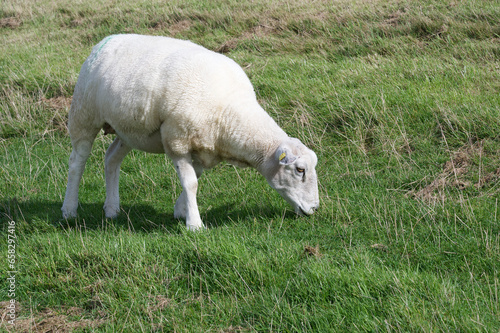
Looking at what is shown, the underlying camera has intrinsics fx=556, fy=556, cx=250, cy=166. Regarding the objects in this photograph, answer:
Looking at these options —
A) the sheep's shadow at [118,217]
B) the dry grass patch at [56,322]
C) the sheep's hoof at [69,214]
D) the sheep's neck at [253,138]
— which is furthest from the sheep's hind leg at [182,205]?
the dry grass patch at [56,322]

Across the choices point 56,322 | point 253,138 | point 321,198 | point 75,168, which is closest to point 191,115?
point 253,138

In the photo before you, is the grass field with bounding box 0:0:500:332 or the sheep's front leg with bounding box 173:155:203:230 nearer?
the grass field with bounding box 0:0:500:332

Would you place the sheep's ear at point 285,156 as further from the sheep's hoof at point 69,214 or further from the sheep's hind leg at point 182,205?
the sheep's hoof at point 69,214

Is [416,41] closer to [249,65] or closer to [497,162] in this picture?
[249,65]

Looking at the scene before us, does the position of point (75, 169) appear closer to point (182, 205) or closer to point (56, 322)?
point (182, 205)

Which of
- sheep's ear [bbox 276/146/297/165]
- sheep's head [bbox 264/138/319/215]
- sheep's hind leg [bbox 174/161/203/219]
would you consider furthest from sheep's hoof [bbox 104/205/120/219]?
sheep's ear [bbox 276/146/297/165]

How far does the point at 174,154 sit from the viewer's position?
5.58 metres

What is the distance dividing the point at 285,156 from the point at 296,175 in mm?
242

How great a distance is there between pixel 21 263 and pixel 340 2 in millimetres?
9230

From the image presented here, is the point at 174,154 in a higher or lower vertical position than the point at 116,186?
higher

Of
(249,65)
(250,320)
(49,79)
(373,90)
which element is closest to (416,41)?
(373,90)

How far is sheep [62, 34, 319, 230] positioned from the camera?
5.42 meters

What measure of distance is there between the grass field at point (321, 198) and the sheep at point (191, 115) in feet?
1.54

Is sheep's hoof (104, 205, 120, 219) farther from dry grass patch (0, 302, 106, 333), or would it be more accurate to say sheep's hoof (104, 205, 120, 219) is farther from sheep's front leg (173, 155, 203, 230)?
dry grass patch (0, 302, 106, 333)
